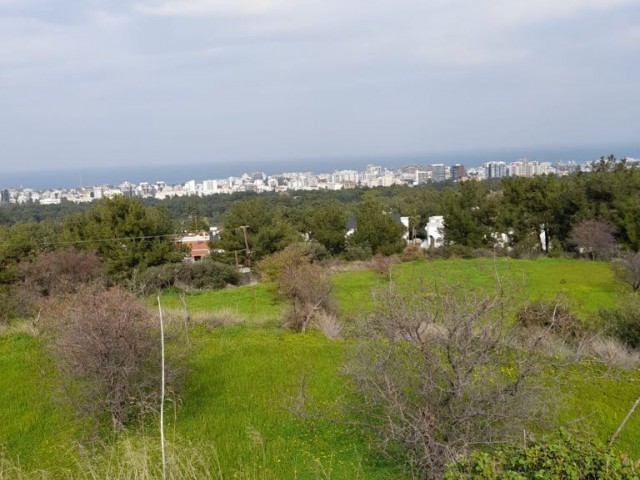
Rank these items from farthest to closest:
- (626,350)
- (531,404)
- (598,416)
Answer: (626,350) < (598,416) < (531,404)

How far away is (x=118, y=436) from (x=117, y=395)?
473mm

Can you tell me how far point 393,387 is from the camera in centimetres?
435

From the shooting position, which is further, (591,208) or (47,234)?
(47,234)

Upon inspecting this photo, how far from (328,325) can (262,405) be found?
16.7ft

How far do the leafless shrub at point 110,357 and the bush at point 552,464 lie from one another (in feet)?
11.5

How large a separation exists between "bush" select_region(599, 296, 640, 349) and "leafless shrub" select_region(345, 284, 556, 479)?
5.34 metres

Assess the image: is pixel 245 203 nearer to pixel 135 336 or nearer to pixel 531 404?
pixel 135 336

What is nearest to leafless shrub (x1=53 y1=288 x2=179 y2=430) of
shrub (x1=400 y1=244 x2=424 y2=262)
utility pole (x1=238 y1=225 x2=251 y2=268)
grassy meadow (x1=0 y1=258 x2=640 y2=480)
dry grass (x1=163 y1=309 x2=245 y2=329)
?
grassy meadow (x1=0 y1=258 x2=640 y2=480)

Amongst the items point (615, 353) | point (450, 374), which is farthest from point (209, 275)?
point (450, 374)

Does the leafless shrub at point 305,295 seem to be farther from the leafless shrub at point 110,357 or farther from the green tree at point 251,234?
the green tree at point 251,234

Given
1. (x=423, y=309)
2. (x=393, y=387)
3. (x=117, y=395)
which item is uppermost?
(x=423, y=309)

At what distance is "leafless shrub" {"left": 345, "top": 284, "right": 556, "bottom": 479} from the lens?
412 centimetres

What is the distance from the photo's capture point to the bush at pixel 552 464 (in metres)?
2.67

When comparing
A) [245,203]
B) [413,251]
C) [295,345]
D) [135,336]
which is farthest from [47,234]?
[135,336]
